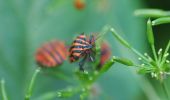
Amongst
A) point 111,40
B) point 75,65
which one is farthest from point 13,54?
point 111,40

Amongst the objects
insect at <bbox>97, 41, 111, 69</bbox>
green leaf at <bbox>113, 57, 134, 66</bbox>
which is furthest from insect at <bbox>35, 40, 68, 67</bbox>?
green leaf at <bbox>113, 57, 134, 66</bbox>

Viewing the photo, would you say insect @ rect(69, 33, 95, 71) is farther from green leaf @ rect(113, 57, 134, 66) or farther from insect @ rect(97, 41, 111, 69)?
insect @ rect(97, 41, 111, 69)

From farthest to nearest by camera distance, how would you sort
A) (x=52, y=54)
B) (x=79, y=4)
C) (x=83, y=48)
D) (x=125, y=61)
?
(x=79, y=4) < (x=52, y=54) < (x=83, y=48) < (x=125, y=61)

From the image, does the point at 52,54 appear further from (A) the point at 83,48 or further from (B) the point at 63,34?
(B) the point at 63,34

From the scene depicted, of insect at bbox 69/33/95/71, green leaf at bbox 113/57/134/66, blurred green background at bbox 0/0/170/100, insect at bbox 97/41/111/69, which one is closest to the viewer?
green leaf at bbox 113/57/134/66

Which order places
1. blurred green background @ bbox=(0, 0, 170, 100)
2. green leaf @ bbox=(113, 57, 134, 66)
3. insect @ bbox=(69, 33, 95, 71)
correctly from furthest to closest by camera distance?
blurred green background @ bbox=(0, 0, 170, 100) < insect @ bbox=(69, 33, 95, 71) < green leaf @ bbox=(113, 57, 134, 66)

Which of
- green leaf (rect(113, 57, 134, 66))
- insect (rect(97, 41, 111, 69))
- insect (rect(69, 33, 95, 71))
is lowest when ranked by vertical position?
green leaf (rect(113, 57, 134, 66))

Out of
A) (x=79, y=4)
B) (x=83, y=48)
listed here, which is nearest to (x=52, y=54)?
(x=83, y=48)
